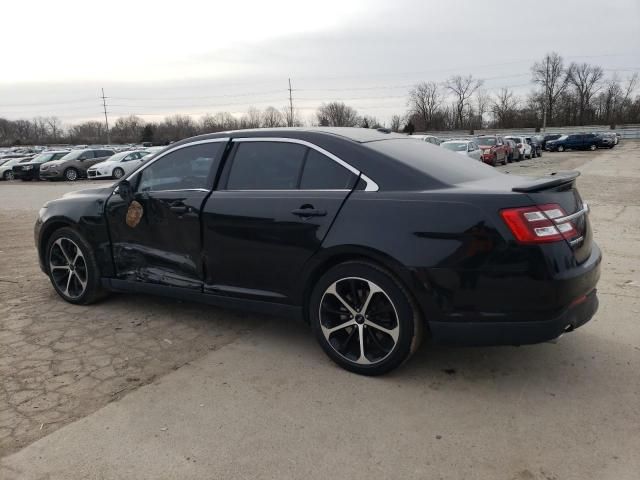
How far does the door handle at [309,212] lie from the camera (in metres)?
3.63

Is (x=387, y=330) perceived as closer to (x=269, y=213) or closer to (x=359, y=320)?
(x=359, y=320)

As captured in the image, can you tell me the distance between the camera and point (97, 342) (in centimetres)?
433

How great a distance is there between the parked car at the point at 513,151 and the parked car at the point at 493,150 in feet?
4.91

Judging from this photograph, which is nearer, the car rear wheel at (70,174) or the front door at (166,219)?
the front door at (166,219)

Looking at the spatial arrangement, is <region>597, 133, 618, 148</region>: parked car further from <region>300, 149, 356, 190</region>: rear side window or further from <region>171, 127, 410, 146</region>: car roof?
<region>300, 149, 356, 190</region>: rear side window

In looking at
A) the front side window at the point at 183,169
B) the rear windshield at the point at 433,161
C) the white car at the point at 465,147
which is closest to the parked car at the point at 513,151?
the white car at the point at 465,147

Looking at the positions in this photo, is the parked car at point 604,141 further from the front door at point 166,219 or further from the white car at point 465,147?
the front door at point 166,219

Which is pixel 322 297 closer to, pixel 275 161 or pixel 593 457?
pixel 275 161

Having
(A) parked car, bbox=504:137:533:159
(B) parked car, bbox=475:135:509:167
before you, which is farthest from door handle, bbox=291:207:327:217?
(A) parked car, bbox=504:137:533:159

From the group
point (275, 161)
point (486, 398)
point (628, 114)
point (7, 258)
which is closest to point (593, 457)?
point (486, 398)

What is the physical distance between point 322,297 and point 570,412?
5.47ft

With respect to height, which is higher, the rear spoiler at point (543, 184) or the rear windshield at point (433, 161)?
the rear windshield at point (433, 161)

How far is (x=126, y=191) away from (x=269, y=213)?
1672mm

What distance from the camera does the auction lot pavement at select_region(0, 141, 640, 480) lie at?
2.71 m
